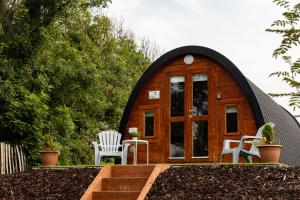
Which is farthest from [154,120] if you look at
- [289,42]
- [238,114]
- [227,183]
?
[289,42]

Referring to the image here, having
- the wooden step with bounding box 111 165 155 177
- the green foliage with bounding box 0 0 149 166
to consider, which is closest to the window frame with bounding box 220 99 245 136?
the wooden step with bounding box 111 165 155 177

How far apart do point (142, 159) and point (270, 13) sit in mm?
7387

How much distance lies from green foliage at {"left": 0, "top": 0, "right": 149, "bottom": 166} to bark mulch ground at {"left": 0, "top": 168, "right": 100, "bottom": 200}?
2297 mm

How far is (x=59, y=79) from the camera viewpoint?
41.2ft

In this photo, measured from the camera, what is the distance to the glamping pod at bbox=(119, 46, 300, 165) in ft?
33.6

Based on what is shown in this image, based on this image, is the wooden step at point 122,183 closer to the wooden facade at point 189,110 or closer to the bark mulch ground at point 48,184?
the bark mulch ground at point 48,184

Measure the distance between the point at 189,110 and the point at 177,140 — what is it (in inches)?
28.4

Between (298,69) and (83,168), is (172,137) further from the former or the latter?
(298,69)

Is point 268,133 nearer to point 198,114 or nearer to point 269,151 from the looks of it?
point 269,151

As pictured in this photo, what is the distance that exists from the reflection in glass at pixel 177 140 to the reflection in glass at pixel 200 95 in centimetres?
47

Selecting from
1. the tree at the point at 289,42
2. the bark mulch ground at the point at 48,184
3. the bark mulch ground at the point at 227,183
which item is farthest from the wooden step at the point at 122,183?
the tree at the point at 289,42

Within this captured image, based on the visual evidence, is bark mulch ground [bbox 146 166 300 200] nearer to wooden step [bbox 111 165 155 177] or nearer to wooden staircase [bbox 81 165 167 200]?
wooden staircase [bbox 81 165 167 200]

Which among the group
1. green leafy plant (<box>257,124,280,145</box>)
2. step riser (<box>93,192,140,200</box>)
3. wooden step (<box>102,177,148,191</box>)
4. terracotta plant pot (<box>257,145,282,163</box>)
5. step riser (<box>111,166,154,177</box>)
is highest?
green leafy plant (<box>257,124,280,145</box>)

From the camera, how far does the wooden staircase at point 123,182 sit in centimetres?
690
